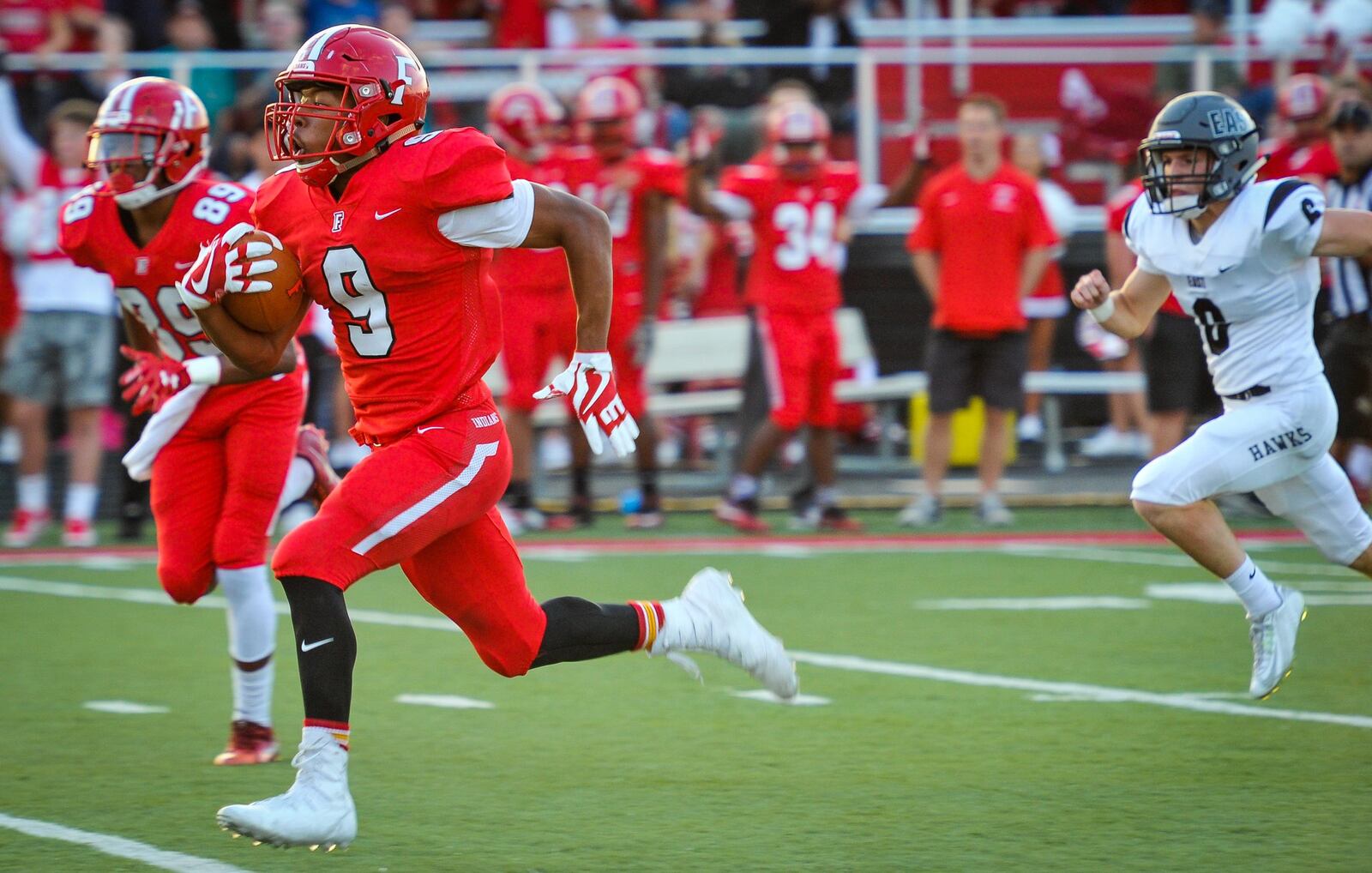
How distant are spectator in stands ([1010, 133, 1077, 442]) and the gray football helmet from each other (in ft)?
21.0

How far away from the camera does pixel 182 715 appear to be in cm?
561

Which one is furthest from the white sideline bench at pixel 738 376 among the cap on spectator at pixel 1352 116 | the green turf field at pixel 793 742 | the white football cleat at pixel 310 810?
the white football cleat at pixel 310 810

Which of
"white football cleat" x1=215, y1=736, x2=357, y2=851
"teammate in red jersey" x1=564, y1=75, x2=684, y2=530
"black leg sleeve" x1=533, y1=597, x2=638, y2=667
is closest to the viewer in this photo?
"white football cleat" x1=215, y1=736, x2=357, y2=851

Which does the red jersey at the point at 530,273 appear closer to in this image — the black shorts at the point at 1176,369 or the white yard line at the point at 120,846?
the black shorts at the point at 1176,369

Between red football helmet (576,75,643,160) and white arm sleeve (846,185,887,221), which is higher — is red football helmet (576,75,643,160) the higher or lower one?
the higher one

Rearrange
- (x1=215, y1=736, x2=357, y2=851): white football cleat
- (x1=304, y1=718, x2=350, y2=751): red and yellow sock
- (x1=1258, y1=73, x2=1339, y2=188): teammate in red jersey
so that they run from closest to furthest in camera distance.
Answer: (x1=215, y1=736, x2=357, y2=851): white football cleat → (x1=304, y1=718, x2=350, y2=751): red and yellow sock → (x1=1258, y1=73, x2=1339, y2=188): teammate in red jersey

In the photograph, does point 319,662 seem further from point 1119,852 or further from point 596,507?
point 596,507

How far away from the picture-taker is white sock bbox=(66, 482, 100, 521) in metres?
9.42

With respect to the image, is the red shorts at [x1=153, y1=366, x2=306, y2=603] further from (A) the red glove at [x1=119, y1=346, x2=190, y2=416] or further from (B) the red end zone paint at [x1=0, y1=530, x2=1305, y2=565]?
(B) the red end zone paint at [x1=0, y1=530, x2=1305, y2=565]

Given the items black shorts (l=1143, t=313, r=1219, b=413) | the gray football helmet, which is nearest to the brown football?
the gray football helmet

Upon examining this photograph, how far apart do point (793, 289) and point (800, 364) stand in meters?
0.40

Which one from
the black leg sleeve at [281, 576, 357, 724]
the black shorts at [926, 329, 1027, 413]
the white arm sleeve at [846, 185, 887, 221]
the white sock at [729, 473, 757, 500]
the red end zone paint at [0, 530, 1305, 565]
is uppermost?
the white arm sleeve at [846, 185, 887, 221]

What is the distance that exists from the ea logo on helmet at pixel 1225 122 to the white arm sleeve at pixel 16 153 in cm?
653

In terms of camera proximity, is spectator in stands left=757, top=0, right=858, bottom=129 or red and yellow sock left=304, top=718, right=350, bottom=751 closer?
red and yellow sock left=304, top=718, right=350, bottom=751
